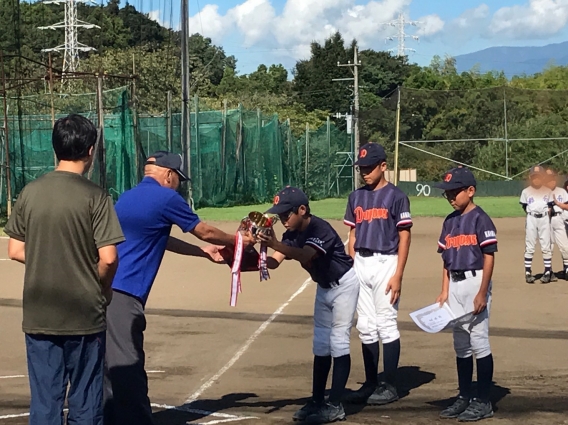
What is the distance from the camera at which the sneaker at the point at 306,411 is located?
20.7 feet

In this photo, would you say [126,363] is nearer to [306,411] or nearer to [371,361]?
[306,411]

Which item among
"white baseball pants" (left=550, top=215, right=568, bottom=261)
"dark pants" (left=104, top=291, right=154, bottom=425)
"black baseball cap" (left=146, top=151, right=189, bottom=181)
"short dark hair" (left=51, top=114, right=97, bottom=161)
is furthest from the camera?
"white baseball pants" (left=550, top=215, right=568, bottom=261)

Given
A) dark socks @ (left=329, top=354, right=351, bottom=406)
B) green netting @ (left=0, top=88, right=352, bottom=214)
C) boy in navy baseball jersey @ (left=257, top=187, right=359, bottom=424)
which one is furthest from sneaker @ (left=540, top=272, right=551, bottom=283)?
green netting @ (left=0, top=88, right=352, bottom=214)

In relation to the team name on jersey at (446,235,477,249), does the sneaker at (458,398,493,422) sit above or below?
below

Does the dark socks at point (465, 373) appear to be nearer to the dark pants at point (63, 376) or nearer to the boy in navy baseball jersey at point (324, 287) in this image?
the boy in navy baseball jersey at point (324, 287)

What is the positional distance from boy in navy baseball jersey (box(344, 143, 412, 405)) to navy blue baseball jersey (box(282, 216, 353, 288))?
1.39 ft

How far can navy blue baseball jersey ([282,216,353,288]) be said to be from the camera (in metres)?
6.44

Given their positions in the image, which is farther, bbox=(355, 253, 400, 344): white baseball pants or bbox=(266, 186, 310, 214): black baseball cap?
bbox=(355, 253, 400, 344): white baseball pants

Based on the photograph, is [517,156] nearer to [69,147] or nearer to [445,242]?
[445,242]

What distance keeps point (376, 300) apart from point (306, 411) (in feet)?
3.82

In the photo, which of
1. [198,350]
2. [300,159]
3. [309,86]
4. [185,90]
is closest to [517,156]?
[300,159]

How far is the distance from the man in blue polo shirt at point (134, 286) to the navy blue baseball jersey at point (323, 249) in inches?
43.4

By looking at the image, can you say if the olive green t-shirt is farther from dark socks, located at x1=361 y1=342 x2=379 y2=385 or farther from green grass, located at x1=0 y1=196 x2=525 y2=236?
green grass, located at x1=0 y1=196 x2=525 y2=236

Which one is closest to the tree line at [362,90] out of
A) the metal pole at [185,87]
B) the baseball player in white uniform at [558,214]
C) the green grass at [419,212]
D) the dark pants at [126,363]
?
the metal pole at [185,87]
